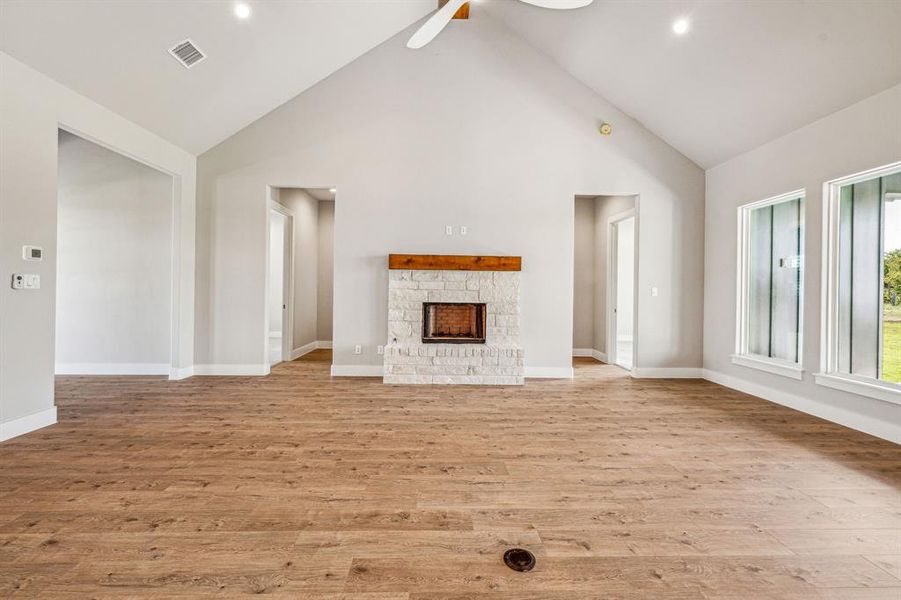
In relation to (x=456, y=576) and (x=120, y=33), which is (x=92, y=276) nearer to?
(x=120, y=33)

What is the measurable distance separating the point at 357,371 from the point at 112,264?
3.29m

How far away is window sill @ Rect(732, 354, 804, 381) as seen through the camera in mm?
3909

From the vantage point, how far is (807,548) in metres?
1.77

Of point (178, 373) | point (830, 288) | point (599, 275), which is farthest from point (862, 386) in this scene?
point (178, 373)

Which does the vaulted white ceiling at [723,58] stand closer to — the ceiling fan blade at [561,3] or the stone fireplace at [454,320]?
the ceiling fan blade at [561,3]

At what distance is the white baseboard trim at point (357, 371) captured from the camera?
201 inches

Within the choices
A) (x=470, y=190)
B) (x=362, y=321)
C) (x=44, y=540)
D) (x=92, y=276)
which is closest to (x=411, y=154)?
(x=470, y=190)

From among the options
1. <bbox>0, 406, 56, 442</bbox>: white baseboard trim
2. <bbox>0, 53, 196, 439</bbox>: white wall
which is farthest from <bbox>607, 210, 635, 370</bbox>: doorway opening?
<bbox>0, 406, 56, 442</bbox>: white baseboard trim

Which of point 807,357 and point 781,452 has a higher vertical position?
point 807,357

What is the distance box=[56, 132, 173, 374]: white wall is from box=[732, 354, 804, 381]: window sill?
6.85m

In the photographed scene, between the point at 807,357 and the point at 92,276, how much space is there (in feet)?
26.0

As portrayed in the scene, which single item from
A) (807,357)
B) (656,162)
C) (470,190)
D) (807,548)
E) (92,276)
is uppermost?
(656,162)

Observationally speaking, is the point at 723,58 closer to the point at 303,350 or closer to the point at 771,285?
the point at 771,285

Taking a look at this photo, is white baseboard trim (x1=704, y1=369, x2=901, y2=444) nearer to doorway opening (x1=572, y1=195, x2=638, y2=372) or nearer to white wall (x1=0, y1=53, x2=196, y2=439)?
doorway opening (x1=572, y1=195, x2=638, y2=372)
